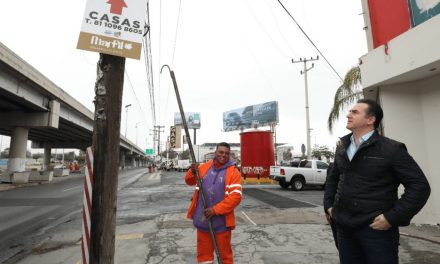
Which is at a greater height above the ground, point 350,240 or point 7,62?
point 7,62

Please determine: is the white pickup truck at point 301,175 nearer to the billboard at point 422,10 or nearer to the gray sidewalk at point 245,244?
the gray sidewalk at point 245,244

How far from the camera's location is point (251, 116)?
61000 millimetres

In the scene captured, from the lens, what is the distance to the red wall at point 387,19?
7.47 metres

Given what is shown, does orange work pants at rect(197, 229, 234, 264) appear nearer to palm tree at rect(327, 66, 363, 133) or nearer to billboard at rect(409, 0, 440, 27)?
billboard at rect(409, 0, 440, 27)

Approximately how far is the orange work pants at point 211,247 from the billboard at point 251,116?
52190 mm

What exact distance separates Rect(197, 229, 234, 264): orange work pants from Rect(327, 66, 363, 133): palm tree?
35.8 ft

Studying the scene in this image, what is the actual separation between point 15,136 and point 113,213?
26079 mm

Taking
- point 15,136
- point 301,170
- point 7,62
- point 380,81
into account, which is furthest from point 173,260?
point 15,136

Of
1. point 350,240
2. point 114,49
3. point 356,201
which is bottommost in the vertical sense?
point 350,240

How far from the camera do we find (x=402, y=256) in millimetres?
5039

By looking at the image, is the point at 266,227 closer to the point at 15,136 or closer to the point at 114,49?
the point at 114,49

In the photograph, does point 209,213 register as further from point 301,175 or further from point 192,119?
point 192,119

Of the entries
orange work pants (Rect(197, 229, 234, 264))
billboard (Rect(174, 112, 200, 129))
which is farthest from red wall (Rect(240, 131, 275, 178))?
billboard (Rect(174, 112, 200, 129))

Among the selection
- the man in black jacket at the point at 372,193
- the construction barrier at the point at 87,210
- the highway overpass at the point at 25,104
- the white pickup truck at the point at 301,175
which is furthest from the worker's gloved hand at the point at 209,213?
the highway overpass at the point at 25,104
